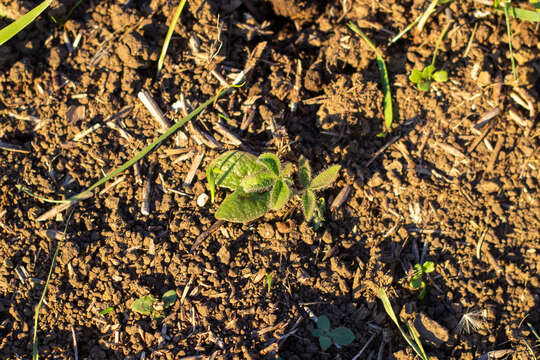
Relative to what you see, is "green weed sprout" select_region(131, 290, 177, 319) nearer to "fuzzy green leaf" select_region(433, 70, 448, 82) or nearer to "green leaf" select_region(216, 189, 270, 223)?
"green leaf" select_region(216, 189, 270, 223)

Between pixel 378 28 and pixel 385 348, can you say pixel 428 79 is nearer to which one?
pixel 378 28

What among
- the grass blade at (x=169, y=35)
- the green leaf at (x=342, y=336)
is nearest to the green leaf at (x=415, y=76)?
the grass blade at (x=169, y=35)

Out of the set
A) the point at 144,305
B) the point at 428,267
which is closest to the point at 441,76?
the point at 428,267

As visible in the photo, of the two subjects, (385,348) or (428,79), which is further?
(428,79)

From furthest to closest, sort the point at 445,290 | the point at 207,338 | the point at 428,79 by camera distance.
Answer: the point at 428,79, the point at 445,290, the point at 207,338

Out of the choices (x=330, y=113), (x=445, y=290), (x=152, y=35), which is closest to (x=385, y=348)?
(x=445, y=290)

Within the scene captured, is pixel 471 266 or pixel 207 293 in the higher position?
pixel 207 293

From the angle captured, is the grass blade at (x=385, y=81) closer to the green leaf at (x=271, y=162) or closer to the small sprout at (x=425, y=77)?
the small sprout at (x=425, y=77)
